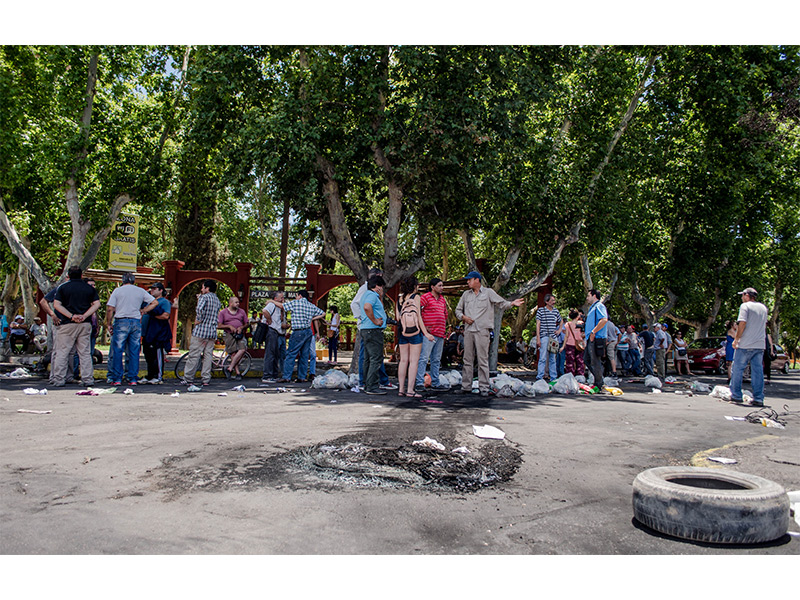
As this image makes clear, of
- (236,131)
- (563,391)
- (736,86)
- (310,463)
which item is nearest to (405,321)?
(563,391)

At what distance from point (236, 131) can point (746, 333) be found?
41.8 feet

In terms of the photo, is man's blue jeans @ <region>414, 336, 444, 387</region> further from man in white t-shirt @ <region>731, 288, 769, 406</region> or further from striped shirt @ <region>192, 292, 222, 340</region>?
man in white t-shirt @ <region>731, 288, 769, 406</region>

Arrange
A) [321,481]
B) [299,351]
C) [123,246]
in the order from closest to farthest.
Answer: [321,481]
[299,351]
[123,246]

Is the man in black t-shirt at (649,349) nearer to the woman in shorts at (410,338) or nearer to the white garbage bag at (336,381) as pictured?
the woman in shorts at (410,338)

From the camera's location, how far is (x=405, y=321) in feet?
33.1

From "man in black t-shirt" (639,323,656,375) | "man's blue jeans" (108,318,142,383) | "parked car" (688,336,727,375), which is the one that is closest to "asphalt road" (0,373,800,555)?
"man's blue jeans" (108,318,142,383)

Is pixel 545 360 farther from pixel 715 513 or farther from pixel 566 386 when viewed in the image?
pixel 715 513

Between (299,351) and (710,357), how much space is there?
1723 centimetres

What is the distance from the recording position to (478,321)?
1062 centimetres

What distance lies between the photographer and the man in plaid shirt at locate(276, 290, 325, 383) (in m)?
12.1

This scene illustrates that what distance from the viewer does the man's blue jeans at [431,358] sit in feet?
36.9

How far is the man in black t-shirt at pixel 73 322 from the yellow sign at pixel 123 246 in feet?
30.3

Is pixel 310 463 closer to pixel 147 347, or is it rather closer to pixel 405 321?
pixel 405 321

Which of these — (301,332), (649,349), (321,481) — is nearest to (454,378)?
(301,332)
